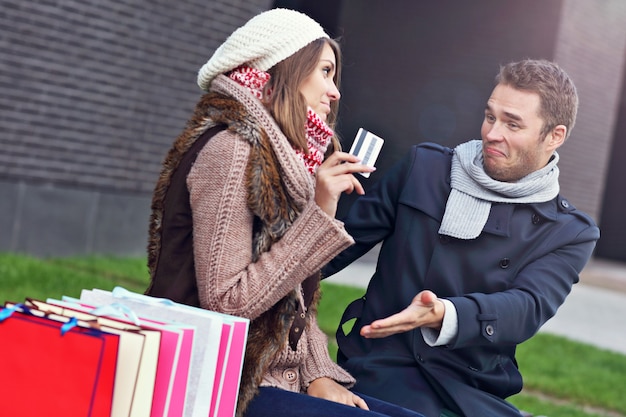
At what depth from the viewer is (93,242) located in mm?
8367

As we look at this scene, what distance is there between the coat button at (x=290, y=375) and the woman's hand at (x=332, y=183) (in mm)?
545

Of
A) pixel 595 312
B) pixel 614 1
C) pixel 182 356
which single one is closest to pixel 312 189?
pixel 182 356

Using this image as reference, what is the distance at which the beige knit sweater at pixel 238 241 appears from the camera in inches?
99.7

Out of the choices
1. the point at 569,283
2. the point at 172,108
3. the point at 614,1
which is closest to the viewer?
the point at 569,283

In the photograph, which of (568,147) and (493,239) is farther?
(568,147)

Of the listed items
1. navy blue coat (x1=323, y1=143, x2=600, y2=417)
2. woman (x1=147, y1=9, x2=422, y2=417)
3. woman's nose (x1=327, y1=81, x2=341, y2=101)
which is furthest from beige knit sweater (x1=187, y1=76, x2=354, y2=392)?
navy blue coat (x1=323, y1=143, x2=600, y2=417)

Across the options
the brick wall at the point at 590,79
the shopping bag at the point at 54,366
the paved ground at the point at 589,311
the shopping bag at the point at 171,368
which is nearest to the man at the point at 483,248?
the shopping bag at the point at 171,368

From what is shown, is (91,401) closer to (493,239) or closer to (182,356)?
(182,356)

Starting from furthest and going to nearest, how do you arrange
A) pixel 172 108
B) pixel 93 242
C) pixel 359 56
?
1. pixel 359 56
2. pixel 172 108
3. pixel 93 242

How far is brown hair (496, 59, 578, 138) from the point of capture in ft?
10.8

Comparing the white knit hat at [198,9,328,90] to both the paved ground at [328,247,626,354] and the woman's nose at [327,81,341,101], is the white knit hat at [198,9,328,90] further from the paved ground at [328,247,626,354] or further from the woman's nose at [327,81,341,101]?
the paved ground at [328,247,626,354]

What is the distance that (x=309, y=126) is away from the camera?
283 centimetres

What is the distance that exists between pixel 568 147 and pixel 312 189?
39.6 ft

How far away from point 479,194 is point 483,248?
0.61 ft
